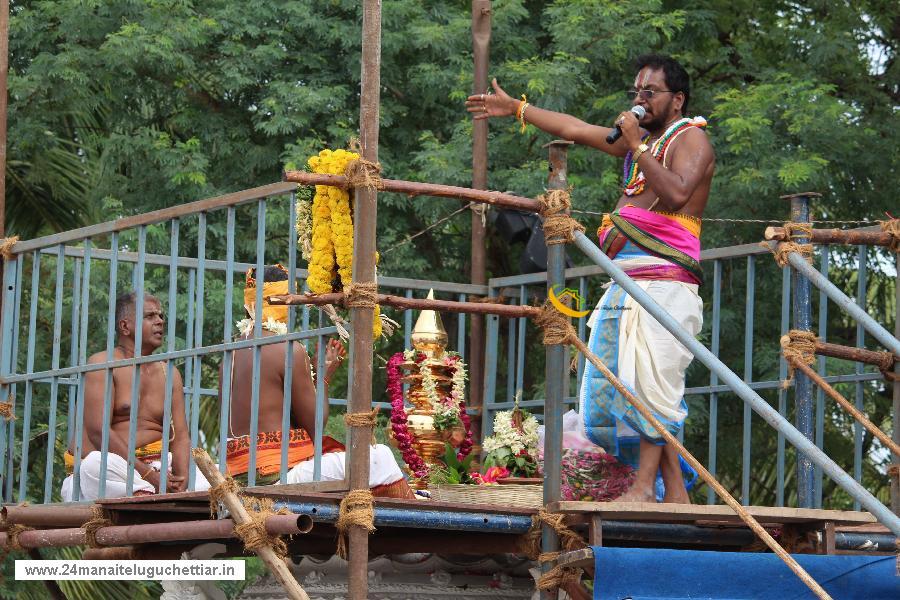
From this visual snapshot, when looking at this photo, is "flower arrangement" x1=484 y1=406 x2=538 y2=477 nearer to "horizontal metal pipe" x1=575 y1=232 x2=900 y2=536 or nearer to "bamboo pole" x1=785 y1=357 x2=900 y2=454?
"bamboo pole" x1=785 y1=357 x2=900 y2=454

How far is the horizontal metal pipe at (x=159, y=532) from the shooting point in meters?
6.24

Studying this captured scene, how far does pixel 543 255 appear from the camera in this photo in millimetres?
10148

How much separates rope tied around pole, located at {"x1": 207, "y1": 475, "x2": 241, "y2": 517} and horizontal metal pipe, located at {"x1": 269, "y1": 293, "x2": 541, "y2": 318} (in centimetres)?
71

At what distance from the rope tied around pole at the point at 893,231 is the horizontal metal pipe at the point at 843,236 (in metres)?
0.01

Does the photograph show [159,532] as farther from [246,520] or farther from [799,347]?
[799,347]

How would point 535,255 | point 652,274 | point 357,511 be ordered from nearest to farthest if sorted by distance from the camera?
point 357,511 → point 652,274 → point 535,255

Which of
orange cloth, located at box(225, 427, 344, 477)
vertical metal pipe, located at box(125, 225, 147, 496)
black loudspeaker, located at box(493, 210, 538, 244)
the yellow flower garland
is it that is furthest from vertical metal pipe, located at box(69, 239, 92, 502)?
black loudspeaker, located at box(493, 210, 538, 244)

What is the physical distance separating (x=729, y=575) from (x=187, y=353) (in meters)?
2.39

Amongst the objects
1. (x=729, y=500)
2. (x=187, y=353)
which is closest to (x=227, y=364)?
(x=187, y=353)

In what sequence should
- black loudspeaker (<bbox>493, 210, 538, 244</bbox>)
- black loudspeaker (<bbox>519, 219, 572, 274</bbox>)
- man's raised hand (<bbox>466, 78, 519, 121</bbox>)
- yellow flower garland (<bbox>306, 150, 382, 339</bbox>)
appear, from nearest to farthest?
yellow flower garland (<bbox>306, 150, 382, 339</bbox>) < man's raised hand (<bbox>466, 78, 519, 121</bbox>) < black loudspeaker (<bbox>519, 219, 572, 274</bbox>) < black loudspeaker (<bbox>493, 210, 538, 244</bbox>)

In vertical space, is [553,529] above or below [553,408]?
below

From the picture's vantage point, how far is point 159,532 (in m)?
7.00

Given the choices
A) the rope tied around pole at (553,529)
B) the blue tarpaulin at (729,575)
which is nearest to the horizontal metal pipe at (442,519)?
the rope tied around pole at (553,529)

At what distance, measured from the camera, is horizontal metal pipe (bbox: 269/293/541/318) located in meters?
6.49
